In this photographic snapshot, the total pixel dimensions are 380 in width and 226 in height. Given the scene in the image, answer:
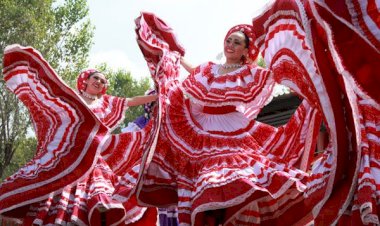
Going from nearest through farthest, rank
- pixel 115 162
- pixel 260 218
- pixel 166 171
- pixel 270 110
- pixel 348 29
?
pixel 348 29, pixel 260 218, pixel 166 171, pixel 115 162, pixel 270 110

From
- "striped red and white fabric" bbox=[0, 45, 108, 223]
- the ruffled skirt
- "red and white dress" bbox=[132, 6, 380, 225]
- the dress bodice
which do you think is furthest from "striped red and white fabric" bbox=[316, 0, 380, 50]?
"striped red and white fabric" bbox=[0, 45, 108, 223]

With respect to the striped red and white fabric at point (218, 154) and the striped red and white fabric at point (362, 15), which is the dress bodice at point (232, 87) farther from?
the striped red and white fabric at point (362, 15)

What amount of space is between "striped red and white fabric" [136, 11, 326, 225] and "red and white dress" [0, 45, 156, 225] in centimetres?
53

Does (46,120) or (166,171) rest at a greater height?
(46,120)

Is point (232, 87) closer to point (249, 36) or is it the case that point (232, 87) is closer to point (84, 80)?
point (249, 36)

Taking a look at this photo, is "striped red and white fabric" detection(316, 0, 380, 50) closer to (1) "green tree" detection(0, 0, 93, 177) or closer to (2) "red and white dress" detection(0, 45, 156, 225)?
(2) "red and white dress" detection(0, 45, 156, 225)

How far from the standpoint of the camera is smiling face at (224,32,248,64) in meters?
4.84

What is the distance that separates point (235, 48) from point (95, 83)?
1556 millimetres

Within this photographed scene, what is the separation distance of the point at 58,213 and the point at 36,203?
11.3 inches

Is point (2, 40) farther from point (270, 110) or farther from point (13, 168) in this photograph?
point (13, 168)

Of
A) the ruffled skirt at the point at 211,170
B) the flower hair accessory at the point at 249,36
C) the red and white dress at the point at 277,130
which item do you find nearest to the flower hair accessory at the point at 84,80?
the red and white dress at the point at 277,130

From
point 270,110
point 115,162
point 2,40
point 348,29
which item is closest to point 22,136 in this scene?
point 2,40

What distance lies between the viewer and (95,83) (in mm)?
5871

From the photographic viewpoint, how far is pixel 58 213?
483 cm
